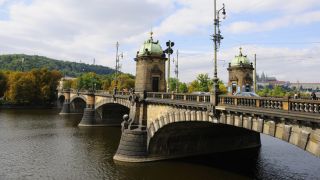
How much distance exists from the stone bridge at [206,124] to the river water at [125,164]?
5.47 feet

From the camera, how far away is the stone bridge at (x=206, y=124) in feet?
49.5

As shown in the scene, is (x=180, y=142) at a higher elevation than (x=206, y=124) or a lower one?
lower

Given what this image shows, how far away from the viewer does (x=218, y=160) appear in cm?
3144

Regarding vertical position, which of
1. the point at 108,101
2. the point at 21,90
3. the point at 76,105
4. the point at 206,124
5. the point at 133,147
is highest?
the point at 21,90

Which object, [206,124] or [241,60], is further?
[241,60]

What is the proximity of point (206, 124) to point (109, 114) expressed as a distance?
33998 mm

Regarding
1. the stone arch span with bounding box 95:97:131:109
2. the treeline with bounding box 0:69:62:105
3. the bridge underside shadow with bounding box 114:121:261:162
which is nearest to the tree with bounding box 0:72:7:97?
the treeline with bounding box 0:69:62:105

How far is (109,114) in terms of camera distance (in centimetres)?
5962

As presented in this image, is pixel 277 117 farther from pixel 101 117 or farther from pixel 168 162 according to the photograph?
pixel 101 117

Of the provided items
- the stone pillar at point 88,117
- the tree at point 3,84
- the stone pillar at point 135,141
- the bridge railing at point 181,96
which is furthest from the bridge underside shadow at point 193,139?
the tree at point 3,84

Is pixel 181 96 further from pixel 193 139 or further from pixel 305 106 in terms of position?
pixel 305 106

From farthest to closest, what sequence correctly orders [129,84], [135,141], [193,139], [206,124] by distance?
[129,84] → [193,139] → [135,141] → [206,124]

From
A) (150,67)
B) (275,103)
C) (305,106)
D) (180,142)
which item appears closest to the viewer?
(305,106)

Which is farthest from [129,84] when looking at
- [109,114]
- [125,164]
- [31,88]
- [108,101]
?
[125,164]
